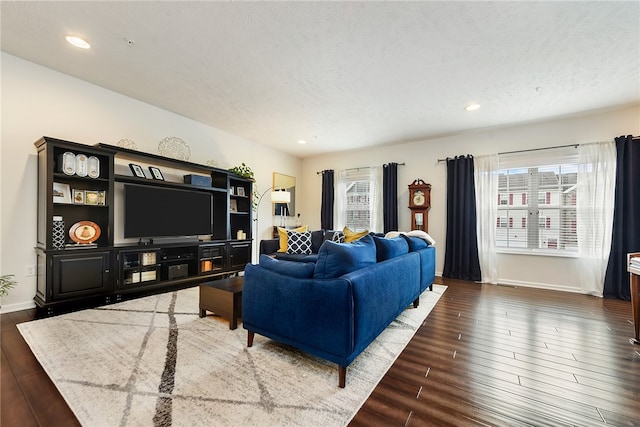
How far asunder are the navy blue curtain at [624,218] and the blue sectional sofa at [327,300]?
12.2ft

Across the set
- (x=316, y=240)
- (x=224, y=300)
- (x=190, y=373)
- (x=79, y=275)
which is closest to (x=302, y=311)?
(x=190, y=373)

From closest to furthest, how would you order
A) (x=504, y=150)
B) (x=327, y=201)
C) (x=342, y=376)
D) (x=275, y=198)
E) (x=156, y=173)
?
(x=342, y=376)
(x=156, y=173)
(x=504, y=150)
(x=275, y=198)
(x=327, y=201)

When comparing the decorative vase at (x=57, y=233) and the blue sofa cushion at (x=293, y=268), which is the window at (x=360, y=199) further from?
the decorative vase at (x=57, y=233)

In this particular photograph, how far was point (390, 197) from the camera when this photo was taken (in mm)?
5605

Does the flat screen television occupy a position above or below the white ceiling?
below

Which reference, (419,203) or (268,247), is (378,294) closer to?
(268,247)

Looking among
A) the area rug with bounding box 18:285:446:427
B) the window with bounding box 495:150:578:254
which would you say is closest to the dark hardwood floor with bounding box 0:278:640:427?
the area rug with bounding box 18:285:446:427

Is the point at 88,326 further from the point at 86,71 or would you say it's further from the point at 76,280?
the point at 86,71

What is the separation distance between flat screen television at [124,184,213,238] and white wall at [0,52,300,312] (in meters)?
0.69

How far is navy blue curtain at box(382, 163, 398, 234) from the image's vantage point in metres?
5.56

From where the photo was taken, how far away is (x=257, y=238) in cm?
584

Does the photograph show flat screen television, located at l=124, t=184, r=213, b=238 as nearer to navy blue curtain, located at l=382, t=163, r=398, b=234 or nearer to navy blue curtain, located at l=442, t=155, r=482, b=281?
navy blue curtain, located at l=382, t=163, r=398, b=234

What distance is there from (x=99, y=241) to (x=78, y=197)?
1.97 ft

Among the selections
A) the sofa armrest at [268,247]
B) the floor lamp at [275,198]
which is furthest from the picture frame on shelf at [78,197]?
the floor lamp at [275,198]
